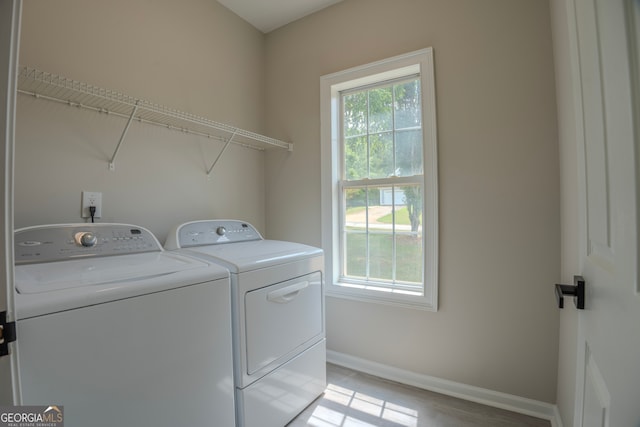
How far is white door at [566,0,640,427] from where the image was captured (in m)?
0.39

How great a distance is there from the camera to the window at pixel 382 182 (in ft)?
6.05

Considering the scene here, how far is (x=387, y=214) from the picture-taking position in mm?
2074

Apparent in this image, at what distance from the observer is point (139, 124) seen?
5.45 feet

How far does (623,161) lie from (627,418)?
1.19 feet

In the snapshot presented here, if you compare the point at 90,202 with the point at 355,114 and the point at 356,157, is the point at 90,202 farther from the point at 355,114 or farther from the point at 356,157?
the point at 355,114

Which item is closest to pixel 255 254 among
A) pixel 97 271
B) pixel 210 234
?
pixel 210 234

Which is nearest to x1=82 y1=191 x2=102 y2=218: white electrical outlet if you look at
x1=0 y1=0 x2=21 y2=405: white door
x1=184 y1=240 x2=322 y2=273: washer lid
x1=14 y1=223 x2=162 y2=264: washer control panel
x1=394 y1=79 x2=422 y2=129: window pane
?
x1=14 y1=223 x2=162 y2=264: washer control panel

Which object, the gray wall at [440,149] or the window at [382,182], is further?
the window at [382,182]

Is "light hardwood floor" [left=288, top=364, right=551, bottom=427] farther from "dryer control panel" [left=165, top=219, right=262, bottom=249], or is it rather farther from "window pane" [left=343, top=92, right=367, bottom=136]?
"window pane" [left=343, top=92, right=367, bottom=136]

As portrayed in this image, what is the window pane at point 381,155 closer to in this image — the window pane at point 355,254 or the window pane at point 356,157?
the window pane at point 356,157

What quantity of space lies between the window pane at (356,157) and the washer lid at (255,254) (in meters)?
0.77

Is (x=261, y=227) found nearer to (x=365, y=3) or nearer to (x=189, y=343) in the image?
(x=189, y=343)

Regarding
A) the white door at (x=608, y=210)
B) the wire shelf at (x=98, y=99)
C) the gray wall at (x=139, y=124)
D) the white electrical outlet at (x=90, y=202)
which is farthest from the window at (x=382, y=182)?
the white electrical outlet at (x=90, y=202)

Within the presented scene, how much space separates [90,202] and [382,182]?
177 centimetres
